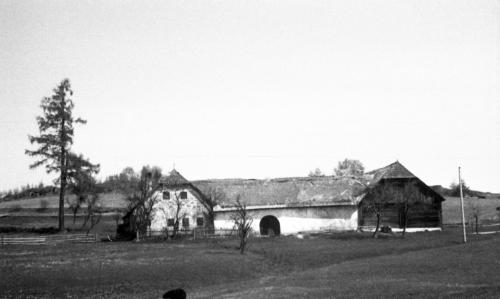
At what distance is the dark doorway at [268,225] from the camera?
5503cm

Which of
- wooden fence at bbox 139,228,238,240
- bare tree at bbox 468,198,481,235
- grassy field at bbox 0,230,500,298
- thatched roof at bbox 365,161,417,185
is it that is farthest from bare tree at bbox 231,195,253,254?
bare tree at bbox 468,198,481,235

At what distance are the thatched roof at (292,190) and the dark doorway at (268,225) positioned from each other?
187cm

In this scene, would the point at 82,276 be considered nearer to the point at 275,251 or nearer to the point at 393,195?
the point at 275,251

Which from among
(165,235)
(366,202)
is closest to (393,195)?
(366,202)

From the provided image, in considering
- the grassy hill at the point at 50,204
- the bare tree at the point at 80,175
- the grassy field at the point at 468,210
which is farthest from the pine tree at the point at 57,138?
the grassy field at the point at 468,210

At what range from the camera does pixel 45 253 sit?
35344mm

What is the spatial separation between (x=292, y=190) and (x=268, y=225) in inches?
212

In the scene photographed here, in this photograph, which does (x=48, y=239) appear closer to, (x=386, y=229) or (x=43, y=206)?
(x=386, y=229)

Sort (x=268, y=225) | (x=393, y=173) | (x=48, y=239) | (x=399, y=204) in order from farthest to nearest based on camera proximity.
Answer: (x=268, y=225), (x=393, y=173), (x=399, y=204), (x=48, y=239)

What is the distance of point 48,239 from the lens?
1837 inches

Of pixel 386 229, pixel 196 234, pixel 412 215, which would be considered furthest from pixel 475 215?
pixel 196 234

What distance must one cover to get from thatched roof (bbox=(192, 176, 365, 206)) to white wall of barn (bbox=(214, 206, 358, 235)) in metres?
0.92

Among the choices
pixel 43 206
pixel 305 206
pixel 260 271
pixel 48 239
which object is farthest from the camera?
pixel 43 206

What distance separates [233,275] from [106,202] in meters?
69.0
